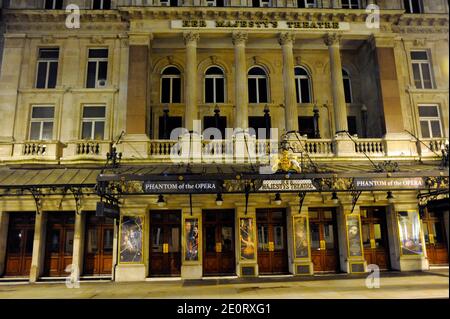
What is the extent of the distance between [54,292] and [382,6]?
22405 millimetres

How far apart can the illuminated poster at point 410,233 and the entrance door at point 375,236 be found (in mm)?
929

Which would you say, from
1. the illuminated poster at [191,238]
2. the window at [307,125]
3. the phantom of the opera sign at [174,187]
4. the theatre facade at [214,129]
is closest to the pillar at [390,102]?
the theatre facade at [214,129]

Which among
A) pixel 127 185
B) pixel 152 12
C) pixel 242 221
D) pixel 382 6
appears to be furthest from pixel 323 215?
pixel 152 12

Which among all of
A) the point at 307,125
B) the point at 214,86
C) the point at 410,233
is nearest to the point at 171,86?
the point at 214,86

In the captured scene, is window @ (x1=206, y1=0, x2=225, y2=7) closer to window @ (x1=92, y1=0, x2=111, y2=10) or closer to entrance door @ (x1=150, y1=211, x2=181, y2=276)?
window @ (x1=92, y1=0, x2=111, y2=10)

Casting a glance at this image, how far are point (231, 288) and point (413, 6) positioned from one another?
20158 millimetres

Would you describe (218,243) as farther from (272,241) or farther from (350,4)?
(350,4)

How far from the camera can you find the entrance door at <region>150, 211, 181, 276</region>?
17719 millimetres

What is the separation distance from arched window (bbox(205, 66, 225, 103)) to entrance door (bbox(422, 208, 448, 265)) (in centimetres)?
1323

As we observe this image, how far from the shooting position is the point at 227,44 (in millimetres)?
21438

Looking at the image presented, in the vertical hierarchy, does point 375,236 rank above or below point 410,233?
below

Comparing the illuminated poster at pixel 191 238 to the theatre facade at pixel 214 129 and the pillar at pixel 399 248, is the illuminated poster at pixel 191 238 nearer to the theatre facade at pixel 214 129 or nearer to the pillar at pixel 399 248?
the theatre facade at pixel 214 129

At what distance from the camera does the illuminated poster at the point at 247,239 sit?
17359 mm

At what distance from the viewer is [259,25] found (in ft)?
65.6
